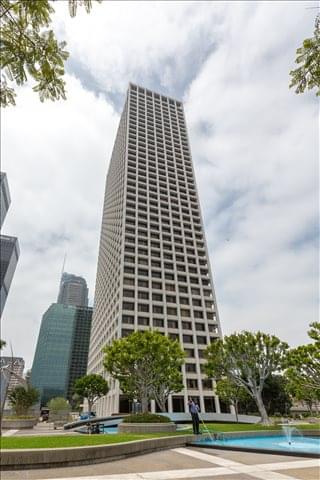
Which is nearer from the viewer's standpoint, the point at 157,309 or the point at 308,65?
the point at 308,65

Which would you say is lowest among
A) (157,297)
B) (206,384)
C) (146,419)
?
(146,419)

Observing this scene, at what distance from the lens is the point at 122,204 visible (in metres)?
71.2

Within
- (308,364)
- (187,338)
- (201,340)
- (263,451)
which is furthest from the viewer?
(201,340)

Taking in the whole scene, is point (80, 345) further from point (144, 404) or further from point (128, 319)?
point (144, 404)

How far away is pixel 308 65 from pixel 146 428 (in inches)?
875

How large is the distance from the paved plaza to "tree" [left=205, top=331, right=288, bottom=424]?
18.1 meters

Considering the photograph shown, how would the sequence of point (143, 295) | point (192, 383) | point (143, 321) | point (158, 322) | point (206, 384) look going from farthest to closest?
point (143, 295)
point (158, 322)
point (143, 321)
point (206, 384)
point (192, 383)

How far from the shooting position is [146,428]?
19266 mm

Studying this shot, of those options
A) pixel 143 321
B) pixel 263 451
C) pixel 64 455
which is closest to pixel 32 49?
pixel 64 455

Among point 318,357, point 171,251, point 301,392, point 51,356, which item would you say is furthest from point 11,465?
point 51,356

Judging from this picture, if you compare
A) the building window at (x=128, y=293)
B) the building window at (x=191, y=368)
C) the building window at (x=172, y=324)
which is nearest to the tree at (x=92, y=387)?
the building window at (x=191, y=368)

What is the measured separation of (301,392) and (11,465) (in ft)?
64.9

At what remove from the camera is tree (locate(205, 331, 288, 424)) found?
26.2m

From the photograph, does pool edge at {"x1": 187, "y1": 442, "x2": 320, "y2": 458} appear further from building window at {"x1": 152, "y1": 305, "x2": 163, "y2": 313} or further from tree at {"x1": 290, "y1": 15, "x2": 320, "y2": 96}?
building window at {"x1": 152, "y1": 305, "x2": 163, "y2": 313}
